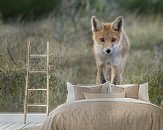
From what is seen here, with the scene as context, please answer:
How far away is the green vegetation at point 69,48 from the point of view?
6496 mm

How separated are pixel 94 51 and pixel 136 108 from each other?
6.92 feet

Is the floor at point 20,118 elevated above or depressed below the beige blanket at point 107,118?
below

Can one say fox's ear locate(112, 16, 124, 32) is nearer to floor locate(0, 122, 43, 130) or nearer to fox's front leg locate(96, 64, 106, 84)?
fox's front leg locate(96, 64, 106, 84)

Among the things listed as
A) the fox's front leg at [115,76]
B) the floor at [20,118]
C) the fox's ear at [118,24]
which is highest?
the fox's ear at [118,24]

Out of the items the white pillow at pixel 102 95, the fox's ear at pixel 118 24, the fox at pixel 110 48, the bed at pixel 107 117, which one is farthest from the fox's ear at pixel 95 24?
the bed at pixel 107 117

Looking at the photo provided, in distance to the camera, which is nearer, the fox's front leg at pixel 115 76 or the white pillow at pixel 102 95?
the white pillow at pixel 102 95

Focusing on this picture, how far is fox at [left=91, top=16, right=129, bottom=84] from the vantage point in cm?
632

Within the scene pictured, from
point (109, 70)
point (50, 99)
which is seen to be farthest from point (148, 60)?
point (50, 99)

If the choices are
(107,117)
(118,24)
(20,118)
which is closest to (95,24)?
(118,24)

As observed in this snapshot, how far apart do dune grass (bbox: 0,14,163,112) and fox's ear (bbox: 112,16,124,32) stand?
0.10m

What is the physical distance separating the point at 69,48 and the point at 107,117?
7.73ft

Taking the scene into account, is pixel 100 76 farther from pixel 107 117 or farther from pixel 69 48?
pixel 107 117

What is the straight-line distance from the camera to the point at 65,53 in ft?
21.6

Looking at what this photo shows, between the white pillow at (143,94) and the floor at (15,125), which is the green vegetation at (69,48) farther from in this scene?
the white pillow at (143,94)
